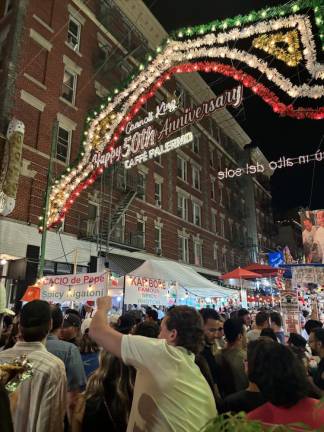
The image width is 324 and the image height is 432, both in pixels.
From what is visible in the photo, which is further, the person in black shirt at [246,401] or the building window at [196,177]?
the building window at [196,177]

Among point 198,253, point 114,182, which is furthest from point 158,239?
point 198,253

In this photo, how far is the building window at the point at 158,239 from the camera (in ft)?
78.6

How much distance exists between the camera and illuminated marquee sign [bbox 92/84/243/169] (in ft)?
33.1

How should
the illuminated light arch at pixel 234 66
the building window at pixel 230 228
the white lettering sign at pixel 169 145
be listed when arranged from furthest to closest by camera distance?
the building window at pixel 230 228 < the white lettering sign at pixel 169 145 < the illuminated light arch at pixel 234 66

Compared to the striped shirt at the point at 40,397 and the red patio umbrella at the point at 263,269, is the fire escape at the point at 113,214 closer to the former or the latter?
the red patio umbrella at the point at 263,269

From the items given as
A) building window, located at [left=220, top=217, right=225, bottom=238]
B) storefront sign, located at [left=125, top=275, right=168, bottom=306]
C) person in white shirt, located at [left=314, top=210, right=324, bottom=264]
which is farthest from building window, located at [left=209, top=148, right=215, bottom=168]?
storefront sign, located at [left=125, top=275, right=168, bottom=306]

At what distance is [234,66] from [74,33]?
41.2 ft

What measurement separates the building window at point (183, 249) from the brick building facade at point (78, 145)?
80mm

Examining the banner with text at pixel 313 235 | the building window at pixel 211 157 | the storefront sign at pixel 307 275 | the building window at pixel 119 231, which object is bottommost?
the storefront sign at pixel 307 275

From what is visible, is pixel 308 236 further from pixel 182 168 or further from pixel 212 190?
pixel 212 190

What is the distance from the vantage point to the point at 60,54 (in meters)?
18.9

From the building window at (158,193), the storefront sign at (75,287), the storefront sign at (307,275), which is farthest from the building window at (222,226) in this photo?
the storefront sign at (75,287)

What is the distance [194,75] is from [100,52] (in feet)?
35.8

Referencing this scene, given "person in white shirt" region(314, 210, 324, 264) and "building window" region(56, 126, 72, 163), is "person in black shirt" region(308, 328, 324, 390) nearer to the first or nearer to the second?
"person in white shirt" region(314, 210, 324, 264)
